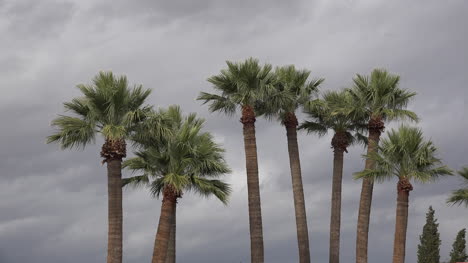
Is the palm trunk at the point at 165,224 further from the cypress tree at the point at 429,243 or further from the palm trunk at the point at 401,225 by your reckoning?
the cypress tree at the point at 429,243

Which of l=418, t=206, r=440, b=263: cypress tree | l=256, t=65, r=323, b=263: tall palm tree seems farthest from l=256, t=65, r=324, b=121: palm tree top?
l=418, t=206, r=440, b=263: cypress tree

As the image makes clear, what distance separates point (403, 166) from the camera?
40156mm

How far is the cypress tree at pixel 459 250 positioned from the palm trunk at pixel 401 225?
2681 cm

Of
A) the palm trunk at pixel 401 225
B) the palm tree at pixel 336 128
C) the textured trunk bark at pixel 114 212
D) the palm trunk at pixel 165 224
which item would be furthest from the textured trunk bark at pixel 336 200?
the textured trunk bark at pixel 114 212

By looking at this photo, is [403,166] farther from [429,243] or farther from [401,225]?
[429,243]

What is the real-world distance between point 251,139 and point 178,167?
8615mm

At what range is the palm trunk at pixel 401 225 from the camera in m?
40.5

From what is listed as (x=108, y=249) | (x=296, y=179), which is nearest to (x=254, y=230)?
(x=296, y=179)

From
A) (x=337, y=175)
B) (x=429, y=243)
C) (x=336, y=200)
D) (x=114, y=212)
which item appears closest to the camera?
(x=114, y=212)

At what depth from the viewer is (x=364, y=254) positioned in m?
44.8

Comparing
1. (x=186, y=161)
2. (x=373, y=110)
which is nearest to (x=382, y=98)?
(x=373, y=110)

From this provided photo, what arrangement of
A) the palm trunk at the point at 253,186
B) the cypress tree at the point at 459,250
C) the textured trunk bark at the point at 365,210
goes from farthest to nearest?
the cypress tree at the point at 459,250, the textured trunk bark at the point at 365,210, the palm trunk at the point at 253,186

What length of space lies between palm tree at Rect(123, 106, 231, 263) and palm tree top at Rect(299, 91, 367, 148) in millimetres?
A: 13159

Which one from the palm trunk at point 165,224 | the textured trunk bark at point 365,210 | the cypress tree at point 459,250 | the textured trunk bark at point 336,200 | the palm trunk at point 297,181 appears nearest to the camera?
the palm trunk at point 165,224
